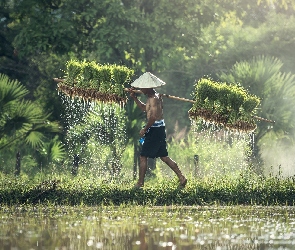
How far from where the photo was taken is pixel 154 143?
62.0 ft

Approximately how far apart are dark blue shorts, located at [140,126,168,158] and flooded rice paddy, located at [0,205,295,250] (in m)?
1.83

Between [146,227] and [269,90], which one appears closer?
[146,227]

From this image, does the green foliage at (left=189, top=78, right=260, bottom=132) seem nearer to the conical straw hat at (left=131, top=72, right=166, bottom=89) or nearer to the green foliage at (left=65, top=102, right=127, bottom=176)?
the conical straw hat at (left=131, top=72, right=166, bottom=89)

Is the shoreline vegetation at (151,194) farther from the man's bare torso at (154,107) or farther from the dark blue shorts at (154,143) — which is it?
the man's bare torso at (154,107)

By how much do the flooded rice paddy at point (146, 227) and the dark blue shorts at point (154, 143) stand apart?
72.0 inches

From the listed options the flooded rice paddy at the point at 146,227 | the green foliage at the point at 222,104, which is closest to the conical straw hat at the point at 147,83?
the green foliage at the point at 222,104

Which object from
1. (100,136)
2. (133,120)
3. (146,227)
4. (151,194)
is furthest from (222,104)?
(100,136)

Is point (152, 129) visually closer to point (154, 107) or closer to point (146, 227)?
point (154, 107)

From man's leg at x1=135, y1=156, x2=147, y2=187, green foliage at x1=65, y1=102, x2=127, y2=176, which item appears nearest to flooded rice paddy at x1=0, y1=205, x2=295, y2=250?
man's leg at x1=135, y1=156, x2=147, y2=187

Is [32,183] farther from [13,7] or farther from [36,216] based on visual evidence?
[13,7]

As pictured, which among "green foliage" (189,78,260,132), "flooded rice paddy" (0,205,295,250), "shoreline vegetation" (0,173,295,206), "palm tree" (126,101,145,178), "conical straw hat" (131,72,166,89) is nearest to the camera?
"flooded rice paddy" (0,205,295,250)

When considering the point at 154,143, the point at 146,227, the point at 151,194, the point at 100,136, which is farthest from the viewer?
the point at 100,136

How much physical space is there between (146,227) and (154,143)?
4.91 meters

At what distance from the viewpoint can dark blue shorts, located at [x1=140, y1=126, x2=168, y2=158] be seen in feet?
62.0
